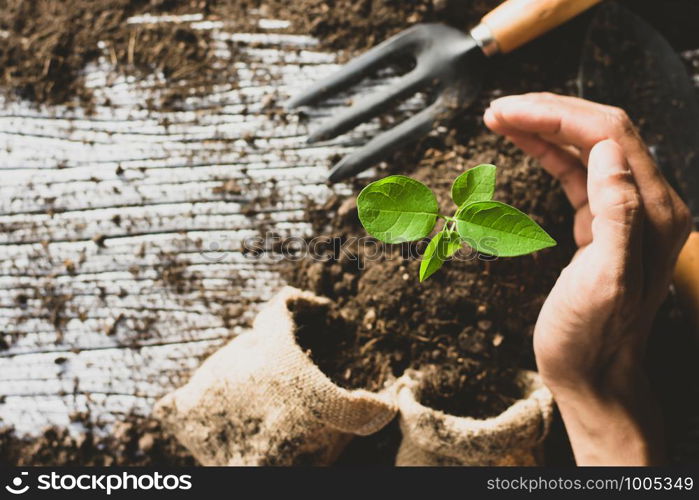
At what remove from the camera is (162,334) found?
1.50 m

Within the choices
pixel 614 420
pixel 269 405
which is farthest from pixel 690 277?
pixel 269 405

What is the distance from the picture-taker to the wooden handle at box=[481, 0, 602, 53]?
129cm

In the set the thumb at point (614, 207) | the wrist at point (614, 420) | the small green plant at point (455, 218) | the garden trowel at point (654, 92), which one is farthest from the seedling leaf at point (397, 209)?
the garden trowel at point (654, 92)

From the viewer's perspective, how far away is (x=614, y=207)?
1.03 meters

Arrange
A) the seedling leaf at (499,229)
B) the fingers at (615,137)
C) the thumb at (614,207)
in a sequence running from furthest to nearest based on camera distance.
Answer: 1. the fingers at (615,137)
2. the thumb at (614,207)
3. the seedling leaf at (499,229)

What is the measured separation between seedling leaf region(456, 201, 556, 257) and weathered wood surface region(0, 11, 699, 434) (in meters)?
0.63

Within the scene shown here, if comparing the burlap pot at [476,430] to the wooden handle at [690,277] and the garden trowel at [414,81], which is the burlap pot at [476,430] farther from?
the garden trowel at [414,81]

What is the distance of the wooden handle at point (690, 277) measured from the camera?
135cm

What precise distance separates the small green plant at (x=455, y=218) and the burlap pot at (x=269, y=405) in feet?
1.44

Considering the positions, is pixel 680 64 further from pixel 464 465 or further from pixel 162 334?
pixel 162 334

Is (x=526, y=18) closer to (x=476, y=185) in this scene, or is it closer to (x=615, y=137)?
(x=615, y=137)

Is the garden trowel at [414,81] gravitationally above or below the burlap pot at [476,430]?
above

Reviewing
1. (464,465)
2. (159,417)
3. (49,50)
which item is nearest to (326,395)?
(464,465)

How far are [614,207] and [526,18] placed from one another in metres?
0.53
